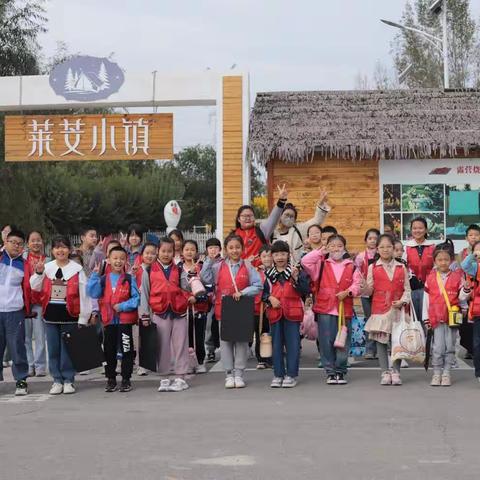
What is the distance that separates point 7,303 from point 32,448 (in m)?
2.93

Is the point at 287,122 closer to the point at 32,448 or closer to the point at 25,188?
the point at 25,188

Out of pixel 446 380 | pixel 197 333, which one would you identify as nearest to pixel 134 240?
pixel 197 333

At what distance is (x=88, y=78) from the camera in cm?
1569

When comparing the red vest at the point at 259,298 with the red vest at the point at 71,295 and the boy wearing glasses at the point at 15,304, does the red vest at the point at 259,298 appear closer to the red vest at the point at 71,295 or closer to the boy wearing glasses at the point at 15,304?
the red vest at the point at 71,295

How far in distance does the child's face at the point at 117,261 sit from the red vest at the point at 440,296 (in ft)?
11.0

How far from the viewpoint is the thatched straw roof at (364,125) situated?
1526 cm

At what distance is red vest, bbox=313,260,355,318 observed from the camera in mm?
8602

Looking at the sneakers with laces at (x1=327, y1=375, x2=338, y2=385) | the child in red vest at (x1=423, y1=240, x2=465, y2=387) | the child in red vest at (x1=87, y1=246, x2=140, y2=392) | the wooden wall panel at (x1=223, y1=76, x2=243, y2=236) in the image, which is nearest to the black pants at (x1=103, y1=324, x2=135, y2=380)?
the child in red vest at (x1=87, y1=246, x2=140, y2=392)

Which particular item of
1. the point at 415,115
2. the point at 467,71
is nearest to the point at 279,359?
the point at 415,115

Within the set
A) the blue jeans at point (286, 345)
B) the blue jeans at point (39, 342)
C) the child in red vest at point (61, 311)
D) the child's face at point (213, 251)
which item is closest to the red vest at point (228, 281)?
the blue jeans at point (286, 345)

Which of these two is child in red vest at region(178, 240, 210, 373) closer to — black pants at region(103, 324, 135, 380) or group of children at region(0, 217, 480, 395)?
group of children at region(0, 217, 480, 395)

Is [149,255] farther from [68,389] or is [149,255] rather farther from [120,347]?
[68,389]

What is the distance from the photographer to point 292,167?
1592 cm

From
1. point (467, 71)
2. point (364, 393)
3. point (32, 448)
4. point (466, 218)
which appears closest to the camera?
point (32, 448)
